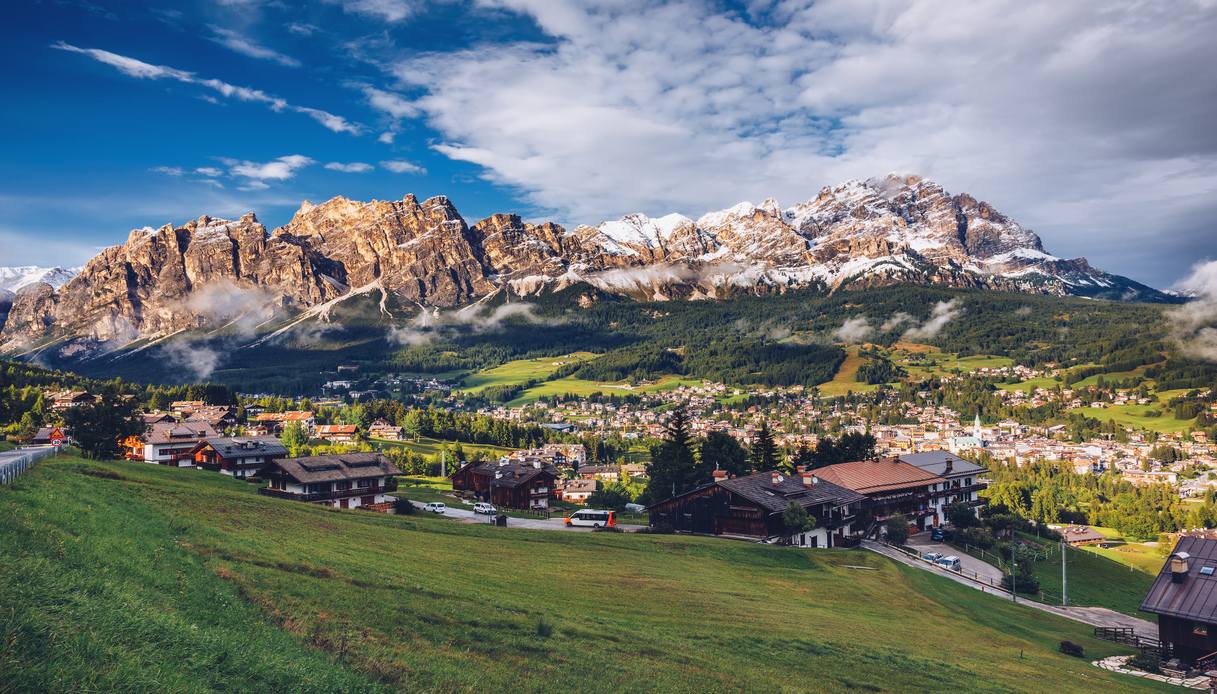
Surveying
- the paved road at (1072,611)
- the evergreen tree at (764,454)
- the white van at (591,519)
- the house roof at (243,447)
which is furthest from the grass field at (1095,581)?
the house roof at (243,447)

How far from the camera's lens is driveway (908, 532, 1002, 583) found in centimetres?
6888

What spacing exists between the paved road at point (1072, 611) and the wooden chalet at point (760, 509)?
21.5 ft

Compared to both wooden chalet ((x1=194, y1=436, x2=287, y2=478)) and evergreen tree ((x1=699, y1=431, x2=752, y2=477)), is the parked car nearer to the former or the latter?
evergreen tree ((x1=699, y1=431, x2=752, y2=477))

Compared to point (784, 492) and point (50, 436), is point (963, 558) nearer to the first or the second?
point (784, 492)

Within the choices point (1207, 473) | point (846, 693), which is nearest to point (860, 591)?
point (846, 693)

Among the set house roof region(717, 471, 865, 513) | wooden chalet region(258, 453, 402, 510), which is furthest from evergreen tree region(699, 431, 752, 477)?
wooden chalet region(258, 453, 402, 510)

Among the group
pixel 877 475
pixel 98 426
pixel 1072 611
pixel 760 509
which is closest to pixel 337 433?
pixel 98 426

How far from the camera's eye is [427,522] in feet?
163

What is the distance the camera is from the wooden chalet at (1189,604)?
140 ft

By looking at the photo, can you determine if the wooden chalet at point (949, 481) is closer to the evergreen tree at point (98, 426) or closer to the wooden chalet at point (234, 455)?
the wooden chalet at point (234, 455)

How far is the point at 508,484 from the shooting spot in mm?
94562

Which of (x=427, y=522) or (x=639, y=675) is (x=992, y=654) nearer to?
(x=639, y=675)

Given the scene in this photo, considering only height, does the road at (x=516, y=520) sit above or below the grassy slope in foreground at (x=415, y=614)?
below

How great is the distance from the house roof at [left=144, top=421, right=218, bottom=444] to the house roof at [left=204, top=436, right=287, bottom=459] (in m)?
6.22
